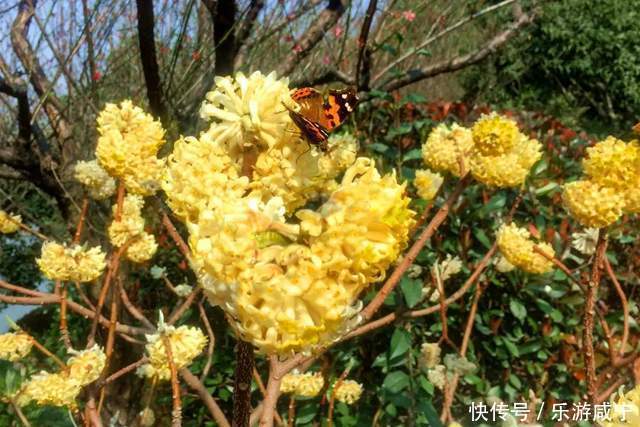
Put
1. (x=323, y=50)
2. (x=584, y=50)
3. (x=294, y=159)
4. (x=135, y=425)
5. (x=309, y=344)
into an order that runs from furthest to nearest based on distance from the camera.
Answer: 1. (x=584, y=50)
2. (x=323, y=50)
3. (x=135, y=425)
4. (x=294, y=159)
5. (x=309, y=344)

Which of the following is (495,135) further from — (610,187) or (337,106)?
(337,106)

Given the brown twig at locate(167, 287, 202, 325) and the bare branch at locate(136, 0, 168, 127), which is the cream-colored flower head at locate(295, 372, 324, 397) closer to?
the brown twig at locate(167, 287, 202, 325)

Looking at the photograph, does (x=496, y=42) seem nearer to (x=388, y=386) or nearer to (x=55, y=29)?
(x=388, y=386)

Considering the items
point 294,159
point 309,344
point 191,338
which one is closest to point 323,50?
point 191,338

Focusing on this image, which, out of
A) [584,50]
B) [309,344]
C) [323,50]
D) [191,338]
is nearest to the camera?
[309,344]

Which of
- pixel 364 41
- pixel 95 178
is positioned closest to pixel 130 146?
pixel 95 178

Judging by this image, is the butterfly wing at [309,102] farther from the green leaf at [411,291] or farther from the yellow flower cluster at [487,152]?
the green leaf at [411,291]
